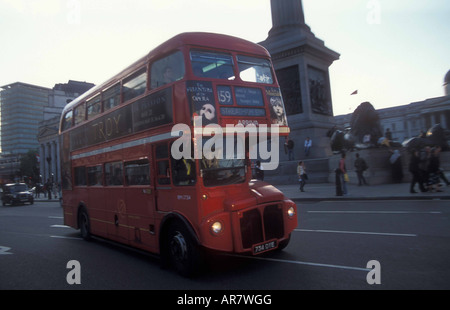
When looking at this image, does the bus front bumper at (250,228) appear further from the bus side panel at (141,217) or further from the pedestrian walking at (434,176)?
the pedestrian walking at (434,176)

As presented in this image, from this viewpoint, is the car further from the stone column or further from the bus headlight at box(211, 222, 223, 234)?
the bus headlight at box(211, 222, 223, 234)

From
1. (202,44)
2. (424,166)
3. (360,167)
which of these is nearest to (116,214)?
(202,44)

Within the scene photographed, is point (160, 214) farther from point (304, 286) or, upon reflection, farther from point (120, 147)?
point (304, 286)

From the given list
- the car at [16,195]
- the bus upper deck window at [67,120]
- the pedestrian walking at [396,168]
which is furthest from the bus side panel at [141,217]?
the car at [16,195]

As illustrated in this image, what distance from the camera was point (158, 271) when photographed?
6.00m

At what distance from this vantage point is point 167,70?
6.04 meters

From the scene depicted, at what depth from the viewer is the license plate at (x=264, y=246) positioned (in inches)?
215

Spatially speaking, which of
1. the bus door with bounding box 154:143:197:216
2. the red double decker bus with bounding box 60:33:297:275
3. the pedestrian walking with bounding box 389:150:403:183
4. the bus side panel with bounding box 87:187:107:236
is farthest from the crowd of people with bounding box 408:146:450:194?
the bus side panel with bounding box 87:187:107:236

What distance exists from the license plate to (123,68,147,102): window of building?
11.9ft

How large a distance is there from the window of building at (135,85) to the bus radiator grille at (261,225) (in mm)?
3210
